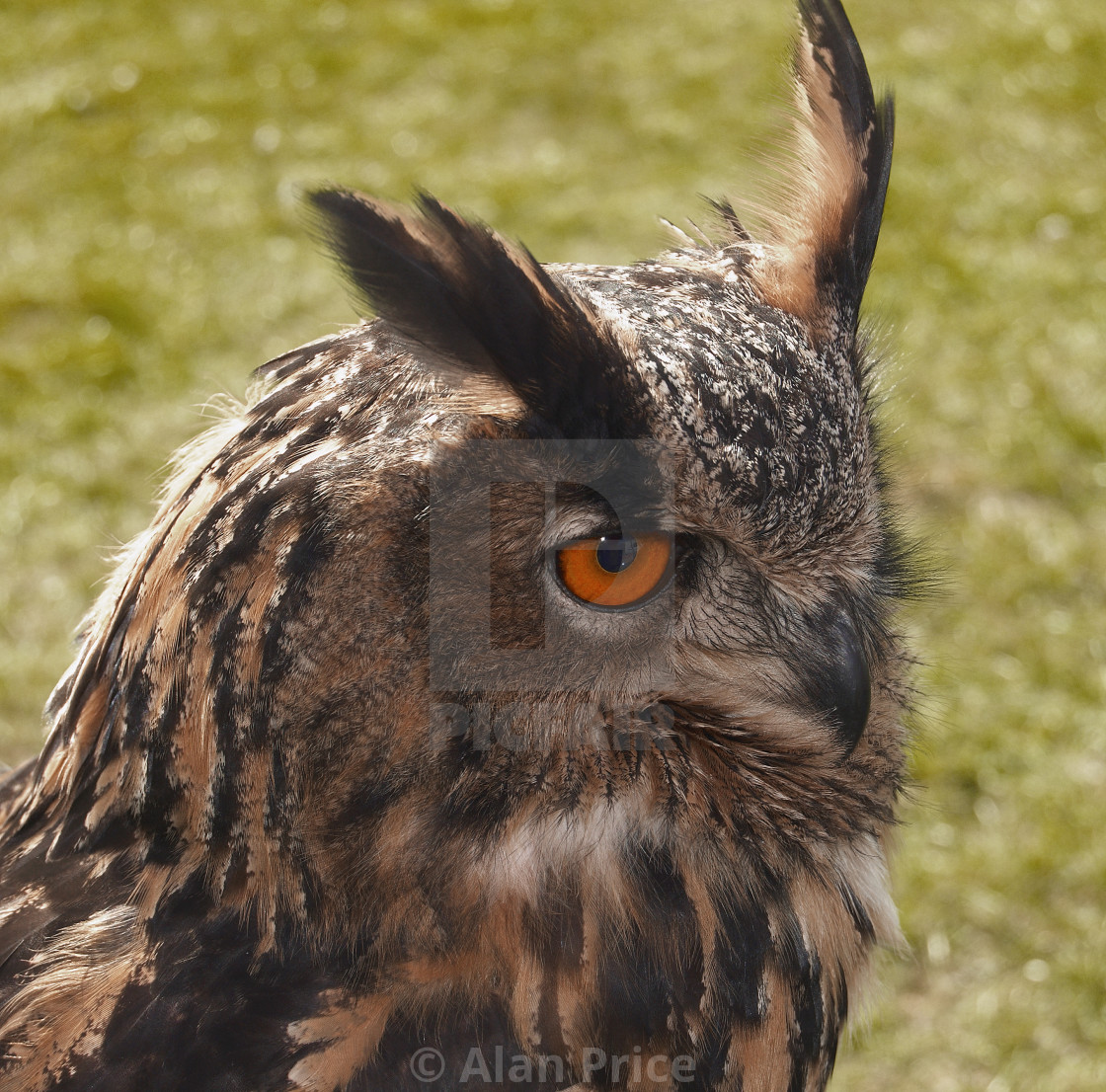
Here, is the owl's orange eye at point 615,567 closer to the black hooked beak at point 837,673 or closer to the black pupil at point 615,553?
the black pupil at point 615,553

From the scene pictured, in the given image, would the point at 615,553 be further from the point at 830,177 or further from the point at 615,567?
the point at 830,177

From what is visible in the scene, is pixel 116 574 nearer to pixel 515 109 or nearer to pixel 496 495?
pixel 496 495

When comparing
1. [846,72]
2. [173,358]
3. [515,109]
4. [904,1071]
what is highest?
[515,109]

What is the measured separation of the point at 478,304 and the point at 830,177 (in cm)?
59

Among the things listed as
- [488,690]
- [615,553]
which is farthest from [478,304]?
[488,690]

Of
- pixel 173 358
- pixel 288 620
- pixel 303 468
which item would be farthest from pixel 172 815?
pixel 173 358

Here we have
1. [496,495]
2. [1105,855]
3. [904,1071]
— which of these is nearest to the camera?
[496,495]

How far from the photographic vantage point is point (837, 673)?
143cm

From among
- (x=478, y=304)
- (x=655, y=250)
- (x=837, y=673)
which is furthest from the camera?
(x=655, y=250)

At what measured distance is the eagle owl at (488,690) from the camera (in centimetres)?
121

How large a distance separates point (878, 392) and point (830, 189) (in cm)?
27

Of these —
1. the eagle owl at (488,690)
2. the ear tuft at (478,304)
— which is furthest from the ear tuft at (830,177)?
the ear tuft at (478,304)

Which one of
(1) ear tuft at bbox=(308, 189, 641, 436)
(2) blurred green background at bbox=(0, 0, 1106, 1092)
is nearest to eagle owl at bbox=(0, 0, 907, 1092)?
(1) ear tuft at bbox=(308, 189, 641, 436)

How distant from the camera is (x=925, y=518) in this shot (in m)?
3.75
